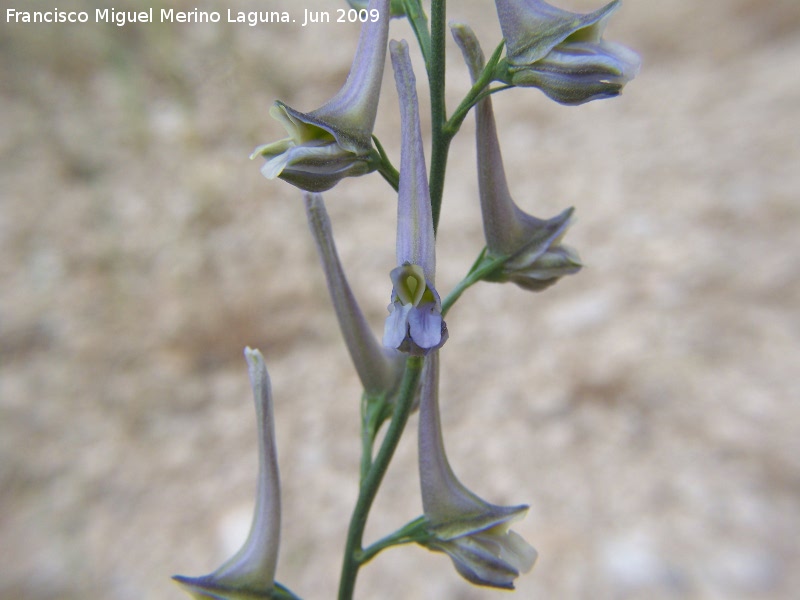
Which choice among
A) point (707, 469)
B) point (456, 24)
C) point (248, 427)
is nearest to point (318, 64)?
point (248, 427)

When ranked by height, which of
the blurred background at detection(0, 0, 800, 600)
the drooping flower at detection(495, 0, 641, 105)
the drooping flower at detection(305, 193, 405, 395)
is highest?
the blurred background at detection(0, 0, 800, 600)

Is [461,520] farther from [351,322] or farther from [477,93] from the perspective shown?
[477,93]

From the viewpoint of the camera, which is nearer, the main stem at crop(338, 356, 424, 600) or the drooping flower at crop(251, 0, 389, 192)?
the drooping flower at crop(251, 0, 389, 192)

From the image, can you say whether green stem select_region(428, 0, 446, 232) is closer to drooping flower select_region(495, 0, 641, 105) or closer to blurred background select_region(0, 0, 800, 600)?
drooping flower select_region(495, 0, 641, 105)

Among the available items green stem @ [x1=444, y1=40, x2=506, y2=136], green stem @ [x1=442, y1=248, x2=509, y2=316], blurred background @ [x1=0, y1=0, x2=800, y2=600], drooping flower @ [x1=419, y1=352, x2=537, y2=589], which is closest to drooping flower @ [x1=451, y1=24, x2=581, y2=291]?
green stem @ [x1=442, y1=248, x2=509, y2=316]

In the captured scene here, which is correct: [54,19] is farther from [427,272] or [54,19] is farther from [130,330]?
[427,272]

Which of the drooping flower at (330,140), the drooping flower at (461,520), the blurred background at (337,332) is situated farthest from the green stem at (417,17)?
the blurred background at (337,332)

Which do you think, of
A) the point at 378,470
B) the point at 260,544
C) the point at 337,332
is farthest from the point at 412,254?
the point at 337,332
